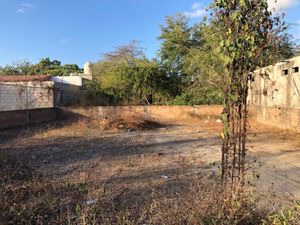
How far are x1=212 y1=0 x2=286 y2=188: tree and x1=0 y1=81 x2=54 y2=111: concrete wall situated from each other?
1254cm

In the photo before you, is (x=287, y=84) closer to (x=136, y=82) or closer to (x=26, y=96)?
(x=136, y=82)

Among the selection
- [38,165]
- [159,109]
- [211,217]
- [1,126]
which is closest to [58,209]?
[211,217]

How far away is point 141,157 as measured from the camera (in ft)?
26.6

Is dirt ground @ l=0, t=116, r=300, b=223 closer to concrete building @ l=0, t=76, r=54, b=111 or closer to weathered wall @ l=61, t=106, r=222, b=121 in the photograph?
concrete building @ l=0, t=76, r=54, b=111

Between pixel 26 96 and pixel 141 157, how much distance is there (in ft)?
33.0

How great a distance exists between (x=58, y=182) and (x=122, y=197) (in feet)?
4.58

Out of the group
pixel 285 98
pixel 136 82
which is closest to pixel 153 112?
pixel 136 82

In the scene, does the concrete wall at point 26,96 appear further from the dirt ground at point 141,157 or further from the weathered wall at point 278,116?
the weathered wall at point 278,116

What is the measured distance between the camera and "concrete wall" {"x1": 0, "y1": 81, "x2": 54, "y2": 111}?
48.2 feet

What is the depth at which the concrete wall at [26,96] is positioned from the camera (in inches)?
579

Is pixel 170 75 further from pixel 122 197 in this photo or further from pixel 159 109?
pixel 122 197

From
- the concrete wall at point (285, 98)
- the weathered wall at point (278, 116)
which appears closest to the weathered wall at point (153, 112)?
the weathered wall at point (278, 116)

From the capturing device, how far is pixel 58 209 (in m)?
4.14

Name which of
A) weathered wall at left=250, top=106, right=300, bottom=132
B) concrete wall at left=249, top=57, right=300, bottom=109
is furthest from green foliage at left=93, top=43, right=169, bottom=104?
concrete wall at left=249, top=57, right=300, bottom=109
